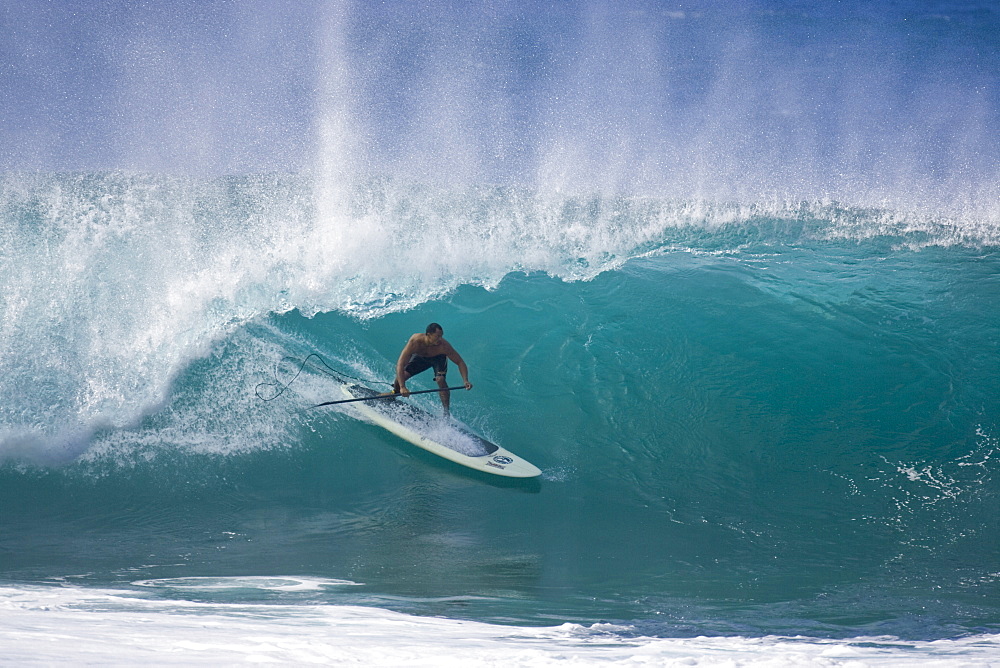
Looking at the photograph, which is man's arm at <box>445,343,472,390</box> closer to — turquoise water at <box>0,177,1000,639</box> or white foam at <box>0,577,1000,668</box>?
turquoise water at <box>0,177,1000,639</box>

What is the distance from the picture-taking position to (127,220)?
8.84 m

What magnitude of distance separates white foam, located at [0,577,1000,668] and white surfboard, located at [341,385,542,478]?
229 centimetres

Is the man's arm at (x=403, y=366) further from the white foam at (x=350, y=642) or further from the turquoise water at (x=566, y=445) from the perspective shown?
the white foam at (x=350, y=642)

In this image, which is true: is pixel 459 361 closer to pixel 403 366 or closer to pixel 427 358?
pixel 427 358

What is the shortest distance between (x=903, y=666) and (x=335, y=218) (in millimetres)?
8143

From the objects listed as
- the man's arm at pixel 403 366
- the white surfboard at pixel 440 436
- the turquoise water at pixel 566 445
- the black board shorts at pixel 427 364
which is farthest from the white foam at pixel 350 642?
the black board shorts at pixel 427 364

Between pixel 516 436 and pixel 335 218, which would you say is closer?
pixel 516 436

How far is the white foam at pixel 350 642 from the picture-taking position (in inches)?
111

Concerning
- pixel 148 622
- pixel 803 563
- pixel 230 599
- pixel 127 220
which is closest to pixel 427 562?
pixel 230 599

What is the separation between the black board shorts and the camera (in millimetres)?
6492

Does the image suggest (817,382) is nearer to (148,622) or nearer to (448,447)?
(448,447)

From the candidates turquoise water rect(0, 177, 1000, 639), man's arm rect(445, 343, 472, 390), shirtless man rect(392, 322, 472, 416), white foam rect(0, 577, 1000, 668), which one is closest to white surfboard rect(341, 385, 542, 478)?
turquoise water rect(0, 177, 1000, 639)

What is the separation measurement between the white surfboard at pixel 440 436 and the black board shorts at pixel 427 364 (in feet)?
1.33

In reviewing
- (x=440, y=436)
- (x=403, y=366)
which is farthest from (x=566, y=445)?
(x=403, y=366)
